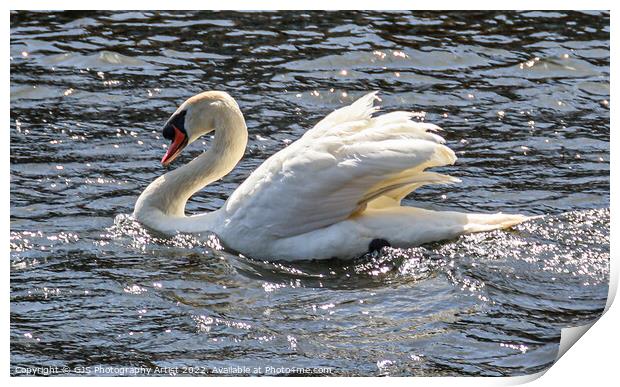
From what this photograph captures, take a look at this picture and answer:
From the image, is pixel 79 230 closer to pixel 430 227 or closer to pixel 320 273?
pixel 320 273

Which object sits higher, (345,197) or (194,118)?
(194,118)

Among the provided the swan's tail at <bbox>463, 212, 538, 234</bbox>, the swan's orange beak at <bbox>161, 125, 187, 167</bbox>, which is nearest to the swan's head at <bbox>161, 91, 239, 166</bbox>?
the swan's orange beak at <bbox>161, 125, 187, 167</bbox>

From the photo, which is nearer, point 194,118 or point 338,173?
point 338,173

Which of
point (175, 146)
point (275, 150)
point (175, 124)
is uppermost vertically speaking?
point (175, 124)

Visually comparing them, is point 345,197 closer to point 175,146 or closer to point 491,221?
point 491,221

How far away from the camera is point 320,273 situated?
779 cm

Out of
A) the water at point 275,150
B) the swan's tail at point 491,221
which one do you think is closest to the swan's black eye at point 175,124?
the water at point 275,150

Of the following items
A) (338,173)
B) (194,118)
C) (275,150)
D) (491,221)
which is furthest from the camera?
(275,150)

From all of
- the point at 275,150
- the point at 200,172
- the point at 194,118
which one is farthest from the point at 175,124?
the point at 275,150

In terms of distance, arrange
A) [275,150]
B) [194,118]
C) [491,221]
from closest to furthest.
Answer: [491,221] < [194,118] < [275,150]

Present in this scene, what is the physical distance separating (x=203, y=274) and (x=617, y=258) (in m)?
2.31

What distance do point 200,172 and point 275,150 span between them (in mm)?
881

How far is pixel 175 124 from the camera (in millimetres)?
8641

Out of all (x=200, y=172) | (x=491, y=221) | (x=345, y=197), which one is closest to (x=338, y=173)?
(x=345, y=197)
